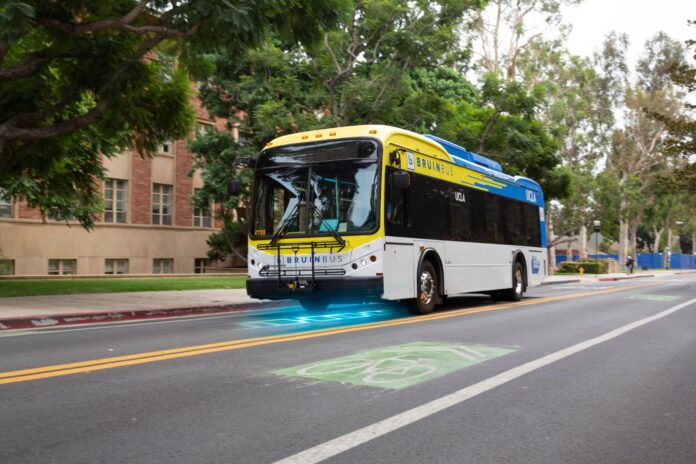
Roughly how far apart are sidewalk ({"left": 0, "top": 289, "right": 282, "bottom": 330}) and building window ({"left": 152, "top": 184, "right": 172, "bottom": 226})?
17701 mm

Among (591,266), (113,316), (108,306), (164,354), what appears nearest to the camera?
(164,354)

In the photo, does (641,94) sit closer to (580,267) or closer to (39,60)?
(580,267)

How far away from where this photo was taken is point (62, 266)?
31.5 meters

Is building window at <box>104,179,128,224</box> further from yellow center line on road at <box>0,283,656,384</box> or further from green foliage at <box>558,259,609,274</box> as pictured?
green foliage at <box>558,259,609,274</box>

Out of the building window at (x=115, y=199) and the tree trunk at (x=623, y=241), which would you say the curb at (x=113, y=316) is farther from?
the tree trunk at (x=623, y=241)

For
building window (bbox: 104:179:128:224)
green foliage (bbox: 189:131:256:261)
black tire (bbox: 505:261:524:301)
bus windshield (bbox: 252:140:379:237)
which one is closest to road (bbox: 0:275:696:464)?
bus windshield (bbox: 252:140:379:237)

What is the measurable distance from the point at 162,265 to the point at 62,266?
565 cm

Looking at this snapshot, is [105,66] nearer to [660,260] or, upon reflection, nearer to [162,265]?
[162,265]

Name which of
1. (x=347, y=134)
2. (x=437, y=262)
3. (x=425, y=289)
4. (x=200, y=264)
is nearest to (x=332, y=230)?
(x=347, y=134)

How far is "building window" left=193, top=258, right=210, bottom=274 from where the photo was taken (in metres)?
37.2

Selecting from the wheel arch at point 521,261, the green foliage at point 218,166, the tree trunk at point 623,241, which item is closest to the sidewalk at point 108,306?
the wheel arch at point 521,261

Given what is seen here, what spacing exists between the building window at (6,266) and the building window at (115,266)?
184 inches

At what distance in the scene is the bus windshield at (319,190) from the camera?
12211 millimetres

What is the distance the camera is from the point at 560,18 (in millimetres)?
42969
